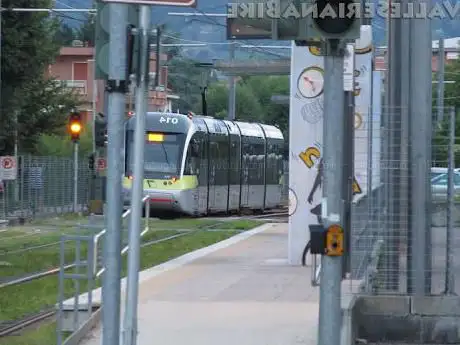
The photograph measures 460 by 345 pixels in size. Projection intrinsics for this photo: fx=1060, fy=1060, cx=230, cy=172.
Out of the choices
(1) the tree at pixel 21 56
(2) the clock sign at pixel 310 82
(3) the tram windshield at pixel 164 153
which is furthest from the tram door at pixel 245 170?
(2) the clock sign at pixel 310 82

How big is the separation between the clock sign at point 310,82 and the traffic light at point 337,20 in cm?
1089

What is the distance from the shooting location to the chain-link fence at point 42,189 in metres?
39.5

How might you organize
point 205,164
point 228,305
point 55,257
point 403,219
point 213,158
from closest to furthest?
point 403,219, point 228,305, point 55,257, point 205,164, point 213,158

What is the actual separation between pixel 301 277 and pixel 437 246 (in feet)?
19.3

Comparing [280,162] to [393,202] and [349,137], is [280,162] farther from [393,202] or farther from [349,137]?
[393,202]

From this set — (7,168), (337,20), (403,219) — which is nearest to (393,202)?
(403,219)

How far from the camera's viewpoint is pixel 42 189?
42.1 meters

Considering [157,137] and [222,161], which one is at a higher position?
[157,137]

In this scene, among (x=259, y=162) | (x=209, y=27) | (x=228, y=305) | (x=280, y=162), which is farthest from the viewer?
(x=280, y=162)

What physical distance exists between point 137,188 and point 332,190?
1442 mm

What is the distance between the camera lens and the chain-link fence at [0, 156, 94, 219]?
3950cm

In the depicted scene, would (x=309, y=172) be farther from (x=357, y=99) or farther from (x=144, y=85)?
(x=144, y=85)

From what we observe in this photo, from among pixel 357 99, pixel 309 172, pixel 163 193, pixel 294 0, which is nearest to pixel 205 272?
pixel 309 172

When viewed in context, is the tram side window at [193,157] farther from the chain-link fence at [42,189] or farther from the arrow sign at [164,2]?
the arrow sign at [164,2]
